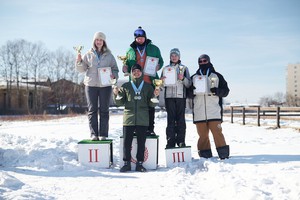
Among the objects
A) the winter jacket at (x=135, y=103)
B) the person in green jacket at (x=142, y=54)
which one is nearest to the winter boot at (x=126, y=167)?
the winter jacket at (x=135, y=103)

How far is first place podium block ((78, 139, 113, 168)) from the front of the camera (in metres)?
5.48

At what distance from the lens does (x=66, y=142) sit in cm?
746

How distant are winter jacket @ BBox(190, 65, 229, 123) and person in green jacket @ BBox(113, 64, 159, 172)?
1032 millimetres

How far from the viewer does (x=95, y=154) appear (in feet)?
18.0

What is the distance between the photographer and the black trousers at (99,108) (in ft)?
20.1

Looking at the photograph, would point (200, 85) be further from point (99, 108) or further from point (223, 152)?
point (99, 108)

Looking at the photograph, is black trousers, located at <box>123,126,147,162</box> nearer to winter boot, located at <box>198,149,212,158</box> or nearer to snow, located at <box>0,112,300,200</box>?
snow, located at <box>0,112,300,200</box>

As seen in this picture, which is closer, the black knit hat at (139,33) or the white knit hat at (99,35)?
the black knit hat at (139,33)

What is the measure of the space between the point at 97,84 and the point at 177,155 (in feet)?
7.26

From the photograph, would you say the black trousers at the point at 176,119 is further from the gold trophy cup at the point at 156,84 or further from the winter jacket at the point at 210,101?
the gold trophy cup at the point at 156,84

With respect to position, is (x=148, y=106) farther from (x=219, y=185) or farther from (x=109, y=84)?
(x=219, y=185)

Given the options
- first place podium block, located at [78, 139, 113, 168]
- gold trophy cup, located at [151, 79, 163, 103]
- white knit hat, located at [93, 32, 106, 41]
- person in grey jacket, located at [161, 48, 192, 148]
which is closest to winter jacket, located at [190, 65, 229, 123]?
person in grey jacket, located at [161, 48, 192, 148]

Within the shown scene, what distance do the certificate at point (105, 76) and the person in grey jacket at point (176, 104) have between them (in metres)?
1.18

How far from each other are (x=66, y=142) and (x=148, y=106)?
2.88m
